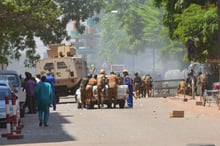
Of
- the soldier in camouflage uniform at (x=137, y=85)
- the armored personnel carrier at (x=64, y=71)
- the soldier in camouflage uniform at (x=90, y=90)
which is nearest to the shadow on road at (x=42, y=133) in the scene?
the soldier in camouflage uniform at (x=90, y=90)

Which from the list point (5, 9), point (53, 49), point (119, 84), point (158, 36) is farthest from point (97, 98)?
point (158, 36)

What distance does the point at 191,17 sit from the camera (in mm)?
39938

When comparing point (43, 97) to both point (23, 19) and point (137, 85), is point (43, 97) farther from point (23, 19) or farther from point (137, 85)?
point (137, 85)

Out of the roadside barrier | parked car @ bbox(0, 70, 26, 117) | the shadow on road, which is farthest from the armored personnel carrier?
the roadside barrier

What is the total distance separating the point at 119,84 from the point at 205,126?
12.3 metres

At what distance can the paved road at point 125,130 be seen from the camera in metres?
18.6

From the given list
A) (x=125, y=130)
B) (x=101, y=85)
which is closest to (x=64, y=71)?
(x=101, y=85)

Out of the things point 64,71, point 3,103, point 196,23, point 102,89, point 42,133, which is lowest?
point 42,133

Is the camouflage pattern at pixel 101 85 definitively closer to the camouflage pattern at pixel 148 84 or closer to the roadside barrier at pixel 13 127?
the roadside barrier at pixel 13 127

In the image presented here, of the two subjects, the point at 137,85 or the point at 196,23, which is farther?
the point at 137,85

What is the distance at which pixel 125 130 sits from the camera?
72.8 ft

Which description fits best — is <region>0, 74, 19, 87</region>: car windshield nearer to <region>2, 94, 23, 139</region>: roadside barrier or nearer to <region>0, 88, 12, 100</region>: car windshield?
<region>0, 88, 12, 100</region>: car windshield

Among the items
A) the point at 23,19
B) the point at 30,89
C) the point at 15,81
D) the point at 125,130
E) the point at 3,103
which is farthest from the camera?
the point at 23,19

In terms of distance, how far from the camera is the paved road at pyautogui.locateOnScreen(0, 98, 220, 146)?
60.9 feet
